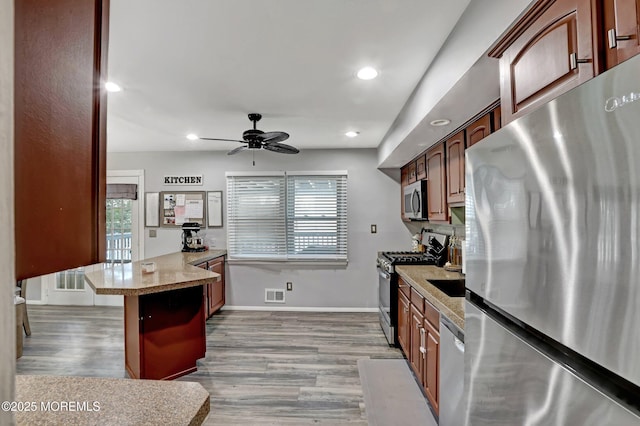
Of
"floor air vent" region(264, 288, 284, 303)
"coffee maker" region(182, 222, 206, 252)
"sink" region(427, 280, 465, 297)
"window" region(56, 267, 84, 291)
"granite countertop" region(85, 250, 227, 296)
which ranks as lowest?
"floor air vent" region(264, 288, 284, 303)

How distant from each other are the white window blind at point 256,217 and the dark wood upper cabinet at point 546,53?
11.8 feet

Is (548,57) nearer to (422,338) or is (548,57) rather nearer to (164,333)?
(422,338)

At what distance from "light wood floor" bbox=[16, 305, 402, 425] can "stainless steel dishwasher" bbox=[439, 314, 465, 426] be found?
2.25ft

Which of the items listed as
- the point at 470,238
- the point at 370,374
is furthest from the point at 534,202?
the point at 370,374

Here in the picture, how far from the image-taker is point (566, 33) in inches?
34.1

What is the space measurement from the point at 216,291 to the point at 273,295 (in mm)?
815

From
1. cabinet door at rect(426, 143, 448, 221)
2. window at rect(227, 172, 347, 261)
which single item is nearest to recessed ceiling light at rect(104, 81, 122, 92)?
window at rect(227, 172, 347, 261)

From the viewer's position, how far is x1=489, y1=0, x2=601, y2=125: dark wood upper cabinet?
0.80 meters

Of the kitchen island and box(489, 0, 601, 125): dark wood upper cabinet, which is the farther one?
the kitchen island

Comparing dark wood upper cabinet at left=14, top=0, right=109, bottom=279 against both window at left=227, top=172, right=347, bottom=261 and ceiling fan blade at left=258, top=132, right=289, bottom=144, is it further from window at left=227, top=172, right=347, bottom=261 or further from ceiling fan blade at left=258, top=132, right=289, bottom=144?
window at left=227, top=172, right=347, bottom=261

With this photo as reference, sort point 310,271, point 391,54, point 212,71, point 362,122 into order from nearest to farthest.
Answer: point 391,54
point 212,71
point 362,122
point 310,271

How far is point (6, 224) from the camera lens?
0.26 meters

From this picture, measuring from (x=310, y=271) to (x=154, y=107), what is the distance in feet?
9.33

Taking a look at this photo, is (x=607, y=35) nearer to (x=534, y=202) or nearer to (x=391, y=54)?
(x=534, y=202)
